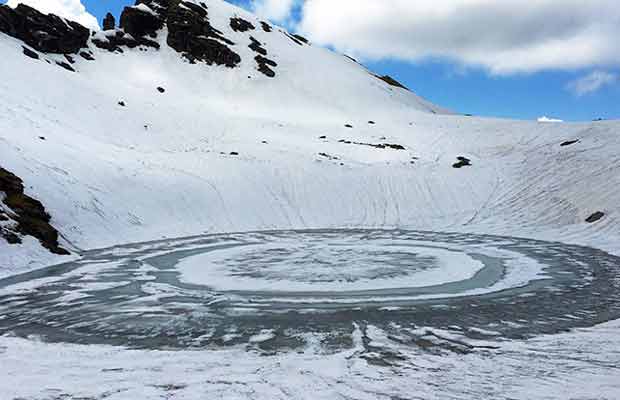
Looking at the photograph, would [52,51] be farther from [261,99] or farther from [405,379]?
[405,379]

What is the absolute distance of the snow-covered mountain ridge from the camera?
19484 mm

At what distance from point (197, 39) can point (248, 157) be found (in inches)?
1419

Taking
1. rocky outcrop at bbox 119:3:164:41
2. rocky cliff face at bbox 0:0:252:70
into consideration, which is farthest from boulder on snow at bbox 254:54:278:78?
rocky outcrop at bbox 119:3:164:41

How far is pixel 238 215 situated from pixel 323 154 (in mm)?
10518

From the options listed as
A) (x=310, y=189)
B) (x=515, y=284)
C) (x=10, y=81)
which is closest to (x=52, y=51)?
(x=10, y=81)

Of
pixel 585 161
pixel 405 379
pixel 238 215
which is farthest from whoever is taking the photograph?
pixel 585 161

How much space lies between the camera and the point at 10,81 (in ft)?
105

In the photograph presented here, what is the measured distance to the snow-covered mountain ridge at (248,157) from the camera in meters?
19.5

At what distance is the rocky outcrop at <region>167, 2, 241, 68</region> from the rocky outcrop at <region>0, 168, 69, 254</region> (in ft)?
144

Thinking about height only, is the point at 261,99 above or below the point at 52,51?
below

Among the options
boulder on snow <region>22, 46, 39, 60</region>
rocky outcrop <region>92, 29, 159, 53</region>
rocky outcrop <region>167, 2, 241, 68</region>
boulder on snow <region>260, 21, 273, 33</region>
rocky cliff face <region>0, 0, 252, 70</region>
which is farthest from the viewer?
boulder on snow <region>260, 21, 273, 33</region>

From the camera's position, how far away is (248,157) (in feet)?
96.5

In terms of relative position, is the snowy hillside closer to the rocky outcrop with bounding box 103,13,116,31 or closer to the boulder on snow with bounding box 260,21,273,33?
the rocky outcrop with bounding box 103,13,116,31

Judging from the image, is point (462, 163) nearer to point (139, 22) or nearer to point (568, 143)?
point (568, 143)
